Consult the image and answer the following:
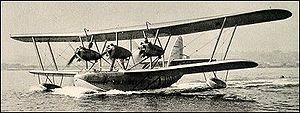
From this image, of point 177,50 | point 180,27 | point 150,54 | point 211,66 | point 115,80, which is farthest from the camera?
point 177,50

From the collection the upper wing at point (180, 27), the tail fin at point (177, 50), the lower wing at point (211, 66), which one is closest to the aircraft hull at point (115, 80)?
the lower wing at point (211, 66)

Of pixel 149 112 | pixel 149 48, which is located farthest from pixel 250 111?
pixel 149 48

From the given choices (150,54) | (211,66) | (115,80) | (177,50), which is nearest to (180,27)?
(150,54)

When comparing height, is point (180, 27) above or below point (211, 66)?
above

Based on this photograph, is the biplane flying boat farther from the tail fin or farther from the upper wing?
the tail fin

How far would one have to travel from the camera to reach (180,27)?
1761 centimetres

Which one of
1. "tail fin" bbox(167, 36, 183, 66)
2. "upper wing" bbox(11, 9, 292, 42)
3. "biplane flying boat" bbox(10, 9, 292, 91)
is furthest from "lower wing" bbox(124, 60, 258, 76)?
"tail fin" bbox(167, 36, 183, 66)

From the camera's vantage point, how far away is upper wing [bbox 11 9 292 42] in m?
15.3

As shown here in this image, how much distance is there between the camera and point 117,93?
58.7ft

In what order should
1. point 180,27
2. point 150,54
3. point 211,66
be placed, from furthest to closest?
1. point 150,54
2. point 180,27
3. point 211,66

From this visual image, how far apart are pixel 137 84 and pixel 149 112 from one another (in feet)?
20.5

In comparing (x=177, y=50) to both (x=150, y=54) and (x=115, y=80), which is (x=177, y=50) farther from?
(x=115, y=80)

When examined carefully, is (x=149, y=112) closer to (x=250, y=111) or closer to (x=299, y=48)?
(x=250, y=111)

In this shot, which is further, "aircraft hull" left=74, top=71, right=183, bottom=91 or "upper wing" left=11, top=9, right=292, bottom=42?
"aircraft hull" left=74, top=71, right=183, bottom=91
